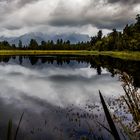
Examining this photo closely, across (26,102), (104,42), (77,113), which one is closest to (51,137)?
(77,113)

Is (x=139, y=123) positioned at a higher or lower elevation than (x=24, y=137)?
higher

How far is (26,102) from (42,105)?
2537 millimetres

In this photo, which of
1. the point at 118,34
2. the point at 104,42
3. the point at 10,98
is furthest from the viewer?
the point at 104,42

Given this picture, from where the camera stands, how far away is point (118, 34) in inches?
6201

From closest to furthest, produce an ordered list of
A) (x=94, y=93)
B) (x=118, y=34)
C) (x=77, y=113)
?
(x=77, y=113) < (x=94, y=93) < (x=118, y=34)

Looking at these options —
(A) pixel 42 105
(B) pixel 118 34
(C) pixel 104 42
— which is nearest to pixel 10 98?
(A) pixel 42 105

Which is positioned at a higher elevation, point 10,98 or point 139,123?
point 139,123

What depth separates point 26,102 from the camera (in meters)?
34.3

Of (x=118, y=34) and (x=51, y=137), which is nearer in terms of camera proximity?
(x=51, y=137)

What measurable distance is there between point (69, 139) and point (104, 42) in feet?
507

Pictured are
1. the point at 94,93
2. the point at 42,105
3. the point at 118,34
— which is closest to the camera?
the point at 42,105

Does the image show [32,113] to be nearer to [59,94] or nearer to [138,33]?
[59,94]

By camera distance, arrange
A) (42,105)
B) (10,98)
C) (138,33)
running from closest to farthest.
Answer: (42,105), (10,98), (138,33)

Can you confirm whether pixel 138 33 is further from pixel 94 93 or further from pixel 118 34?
pixel 94 93
